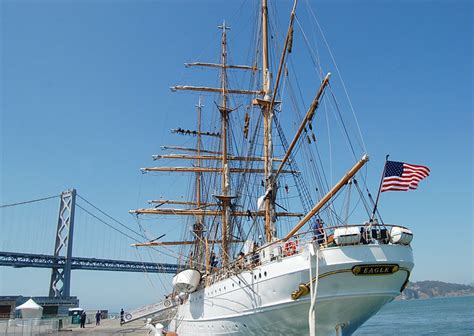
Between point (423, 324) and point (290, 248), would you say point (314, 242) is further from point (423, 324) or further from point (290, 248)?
point (423, 324)

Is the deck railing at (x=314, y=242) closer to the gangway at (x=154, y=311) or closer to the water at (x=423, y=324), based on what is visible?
the gangway at (x=154, y=311)

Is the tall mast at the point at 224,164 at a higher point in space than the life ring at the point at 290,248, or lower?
higher

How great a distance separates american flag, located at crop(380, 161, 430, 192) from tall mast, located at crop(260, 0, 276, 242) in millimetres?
7731

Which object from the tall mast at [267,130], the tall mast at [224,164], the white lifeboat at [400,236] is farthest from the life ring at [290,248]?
the tall mast at [224,164]

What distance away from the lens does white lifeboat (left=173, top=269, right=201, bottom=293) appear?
25212 mm

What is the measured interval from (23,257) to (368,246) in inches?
3533

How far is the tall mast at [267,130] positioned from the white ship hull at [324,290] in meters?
4.36

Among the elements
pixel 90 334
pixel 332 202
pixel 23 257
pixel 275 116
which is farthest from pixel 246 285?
pixel 23 257

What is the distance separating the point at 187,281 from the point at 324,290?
1112 centimetres

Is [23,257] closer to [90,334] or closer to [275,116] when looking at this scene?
[90,334]

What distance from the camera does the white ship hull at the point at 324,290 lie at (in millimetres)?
15703

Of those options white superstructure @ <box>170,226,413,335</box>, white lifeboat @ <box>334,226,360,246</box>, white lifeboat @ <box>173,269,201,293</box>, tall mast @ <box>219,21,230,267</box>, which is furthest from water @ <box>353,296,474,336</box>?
white lifeboat @ <box>334,226,360,246</box>

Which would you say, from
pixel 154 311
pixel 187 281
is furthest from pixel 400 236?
pixel 154 311

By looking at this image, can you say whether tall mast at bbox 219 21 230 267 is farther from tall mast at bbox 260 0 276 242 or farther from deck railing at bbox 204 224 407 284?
deck railing at bbox 204 224 407 284
